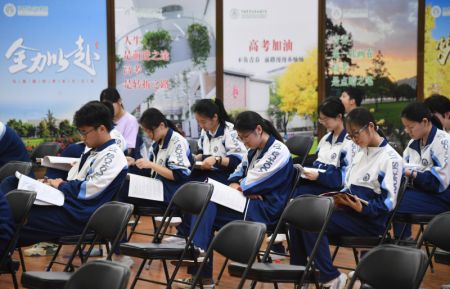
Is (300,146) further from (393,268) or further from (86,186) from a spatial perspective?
(393,268)

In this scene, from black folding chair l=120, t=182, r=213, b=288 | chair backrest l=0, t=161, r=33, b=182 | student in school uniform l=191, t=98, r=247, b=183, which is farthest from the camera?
student in school uniform l=191, t=98, r=247, b=183

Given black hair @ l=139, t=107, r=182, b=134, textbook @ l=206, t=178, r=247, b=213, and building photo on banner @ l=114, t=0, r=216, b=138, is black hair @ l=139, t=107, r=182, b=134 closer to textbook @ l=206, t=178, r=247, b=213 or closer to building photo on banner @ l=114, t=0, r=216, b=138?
textbook @ l=206, t=178, r=247, b=213

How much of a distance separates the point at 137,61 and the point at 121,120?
5.27ft

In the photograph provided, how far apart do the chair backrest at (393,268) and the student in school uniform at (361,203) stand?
131 cm

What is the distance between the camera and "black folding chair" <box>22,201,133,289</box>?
12.2 feet

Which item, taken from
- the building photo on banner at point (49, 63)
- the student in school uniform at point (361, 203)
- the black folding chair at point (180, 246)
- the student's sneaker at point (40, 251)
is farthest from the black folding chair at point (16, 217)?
the building photo on banner at point (49, 63)

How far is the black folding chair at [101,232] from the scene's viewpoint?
372 cm

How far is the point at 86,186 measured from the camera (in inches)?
187

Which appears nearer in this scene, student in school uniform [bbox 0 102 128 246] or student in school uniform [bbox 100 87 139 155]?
student in school uniform [bbox 0 102 128 246]

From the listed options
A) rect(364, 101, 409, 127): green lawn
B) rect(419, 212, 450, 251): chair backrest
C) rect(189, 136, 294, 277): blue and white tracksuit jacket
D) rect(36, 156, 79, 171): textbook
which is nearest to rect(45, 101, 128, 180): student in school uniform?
rect(36, 156, 79, 171): textbook

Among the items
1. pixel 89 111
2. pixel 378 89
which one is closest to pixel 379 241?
pixel 89 111

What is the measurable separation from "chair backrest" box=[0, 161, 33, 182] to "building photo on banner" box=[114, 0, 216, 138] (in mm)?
2771

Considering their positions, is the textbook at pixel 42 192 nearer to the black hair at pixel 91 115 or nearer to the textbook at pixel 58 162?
the black hair at pixel 91 115

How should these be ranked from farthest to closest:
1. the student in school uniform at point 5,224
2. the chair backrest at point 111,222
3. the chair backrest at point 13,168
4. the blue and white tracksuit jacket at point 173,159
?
the blue and white tracksuit jacket at point 173,159 → the chair backrest at point 13,168 → the chair backrest at point 111,222 → the student in school uniform at point 5,224
